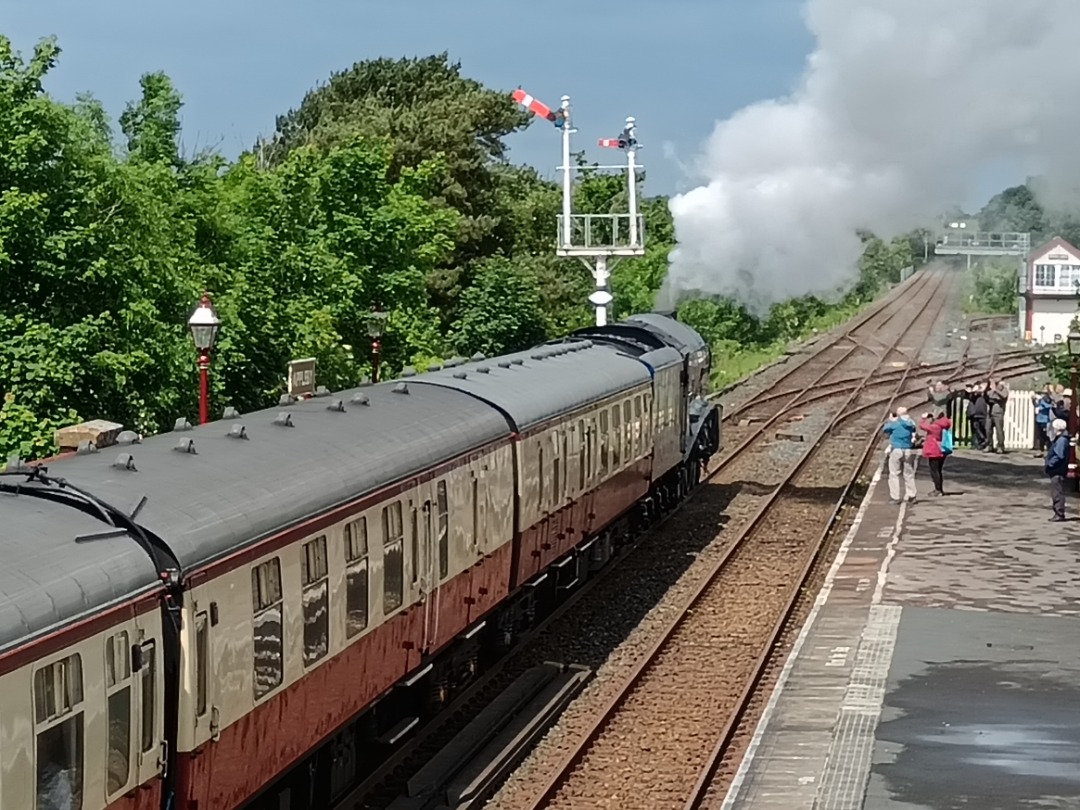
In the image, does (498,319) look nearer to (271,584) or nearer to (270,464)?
(270,464)

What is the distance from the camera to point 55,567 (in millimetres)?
7125

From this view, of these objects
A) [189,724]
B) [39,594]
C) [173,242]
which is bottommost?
[189,724]

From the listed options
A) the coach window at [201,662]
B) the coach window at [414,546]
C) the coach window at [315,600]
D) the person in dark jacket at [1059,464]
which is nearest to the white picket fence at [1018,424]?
the person in dark jacket at [1059,464]

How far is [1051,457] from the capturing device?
2342 cm

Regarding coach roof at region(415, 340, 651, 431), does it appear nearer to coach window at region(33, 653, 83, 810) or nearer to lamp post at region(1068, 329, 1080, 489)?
lamp post at region(1068, 329, 1080, 489)

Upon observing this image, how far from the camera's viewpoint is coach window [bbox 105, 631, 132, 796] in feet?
24.0

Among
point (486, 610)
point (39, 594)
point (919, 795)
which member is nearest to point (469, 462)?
point (486, 610)

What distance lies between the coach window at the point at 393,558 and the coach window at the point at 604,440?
814cm

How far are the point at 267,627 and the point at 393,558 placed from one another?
2534 mm

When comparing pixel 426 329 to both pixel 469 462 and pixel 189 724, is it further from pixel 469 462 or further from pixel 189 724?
pixel 189 724

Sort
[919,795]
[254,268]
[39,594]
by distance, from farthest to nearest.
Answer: [254,268] < [919,795] < [39,594]

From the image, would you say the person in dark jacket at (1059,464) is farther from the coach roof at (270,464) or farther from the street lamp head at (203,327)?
the street lamp head at (203,327)

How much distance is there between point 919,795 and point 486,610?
15.4 feet

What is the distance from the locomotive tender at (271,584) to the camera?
7.09 m
